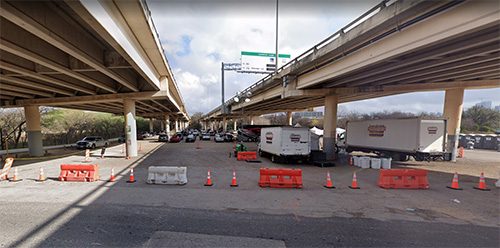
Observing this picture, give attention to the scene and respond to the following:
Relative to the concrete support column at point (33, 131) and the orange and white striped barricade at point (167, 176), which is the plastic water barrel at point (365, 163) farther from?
the concrete support column at point (33, 131)

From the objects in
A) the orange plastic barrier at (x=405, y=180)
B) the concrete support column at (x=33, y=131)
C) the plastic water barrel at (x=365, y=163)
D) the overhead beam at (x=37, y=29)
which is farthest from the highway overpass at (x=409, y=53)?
the concrete support column at (x=33, y=131)

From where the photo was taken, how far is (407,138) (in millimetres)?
13781

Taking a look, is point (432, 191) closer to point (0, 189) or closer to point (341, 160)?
point (341, 160)

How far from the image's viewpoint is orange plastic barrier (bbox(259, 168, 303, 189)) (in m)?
8.30

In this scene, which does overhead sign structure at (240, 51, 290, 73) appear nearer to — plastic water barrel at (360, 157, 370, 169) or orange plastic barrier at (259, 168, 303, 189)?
plastic water barrel at (360, 157, 370, 169)

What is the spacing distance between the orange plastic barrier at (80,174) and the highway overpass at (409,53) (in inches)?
562

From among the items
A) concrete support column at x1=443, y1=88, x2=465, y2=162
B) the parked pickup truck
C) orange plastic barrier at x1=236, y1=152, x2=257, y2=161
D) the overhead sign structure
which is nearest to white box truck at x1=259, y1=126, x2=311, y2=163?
orange plastic barrier at x1=236, y1=152, x2=257, y2=161

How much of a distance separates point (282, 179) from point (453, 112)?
64.7ft

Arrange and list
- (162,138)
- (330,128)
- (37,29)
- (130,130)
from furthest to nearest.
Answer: (162,138), (130,130), (330,128), (37,29)

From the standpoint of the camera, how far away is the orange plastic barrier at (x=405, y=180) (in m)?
8.49

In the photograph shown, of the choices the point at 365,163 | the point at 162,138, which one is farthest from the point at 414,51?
the point at 162,138

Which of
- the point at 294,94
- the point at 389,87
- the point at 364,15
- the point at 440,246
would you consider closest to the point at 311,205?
the point at 440,246

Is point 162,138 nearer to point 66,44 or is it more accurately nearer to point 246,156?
point 246,156

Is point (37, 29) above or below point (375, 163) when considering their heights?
above
